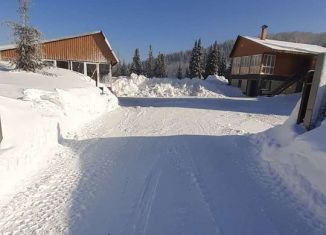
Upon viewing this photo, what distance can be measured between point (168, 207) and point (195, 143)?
3731 mm

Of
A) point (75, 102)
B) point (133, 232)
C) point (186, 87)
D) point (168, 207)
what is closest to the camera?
point (133, 232)

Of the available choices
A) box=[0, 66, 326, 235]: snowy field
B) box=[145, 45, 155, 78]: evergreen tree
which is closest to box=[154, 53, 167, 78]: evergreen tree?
box=[145, 45, 155, 78]: evergreen tree

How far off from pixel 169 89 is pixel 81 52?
935cm

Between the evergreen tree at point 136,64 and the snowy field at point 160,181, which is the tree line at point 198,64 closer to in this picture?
the evergreen tree at point 136,64

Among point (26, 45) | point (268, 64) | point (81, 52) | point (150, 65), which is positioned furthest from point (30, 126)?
point (150, 65)

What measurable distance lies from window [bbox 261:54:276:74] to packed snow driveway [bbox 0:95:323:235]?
71.8 ft

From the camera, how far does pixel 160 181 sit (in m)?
5.14

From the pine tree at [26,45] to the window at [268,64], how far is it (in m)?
20.8

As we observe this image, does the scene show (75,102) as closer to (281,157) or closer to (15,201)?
(15,201)

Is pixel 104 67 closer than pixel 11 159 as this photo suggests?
No

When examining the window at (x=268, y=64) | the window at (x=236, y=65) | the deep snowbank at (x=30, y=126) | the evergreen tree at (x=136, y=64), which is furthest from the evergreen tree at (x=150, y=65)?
the deep snowbank at (x=30, y=126)

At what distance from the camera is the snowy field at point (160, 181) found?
382 cm

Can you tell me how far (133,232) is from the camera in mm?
3564

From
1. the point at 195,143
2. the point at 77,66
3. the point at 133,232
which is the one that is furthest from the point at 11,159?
the point at 77,66
